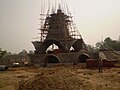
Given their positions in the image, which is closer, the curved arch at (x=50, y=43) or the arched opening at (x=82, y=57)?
the arched opening at (x=82, y=57)

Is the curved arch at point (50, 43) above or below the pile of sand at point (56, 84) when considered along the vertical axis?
above

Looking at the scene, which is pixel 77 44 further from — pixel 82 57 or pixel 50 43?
pixel 50 43

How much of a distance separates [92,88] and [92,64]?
56.1ft

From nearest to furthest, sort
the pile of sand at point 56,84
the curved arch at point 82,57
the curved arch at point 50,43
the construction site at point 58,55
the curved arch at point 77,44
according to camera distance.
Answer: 1. the pile of sand at point 56,84
2. the construction site at point 58,55
3. the curved arch at point 82,57
4. the curved arch at point 50,43
5. the curved arch at point 77,44

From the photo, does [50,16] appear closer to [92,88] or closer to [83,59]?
[83,59]

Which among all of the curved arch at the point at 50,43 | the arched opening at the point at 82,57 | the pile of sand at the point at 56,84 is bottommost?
the pile of sand at the point at 56,84

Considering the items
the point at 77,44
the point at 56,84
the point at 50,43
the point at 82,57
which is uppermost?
the point at 50,43

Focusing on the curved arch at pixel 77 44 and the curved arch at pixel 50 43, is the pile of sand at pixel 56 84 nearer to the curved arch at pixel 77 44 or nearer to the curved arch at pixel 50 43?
the curved arch at pixel 50 43

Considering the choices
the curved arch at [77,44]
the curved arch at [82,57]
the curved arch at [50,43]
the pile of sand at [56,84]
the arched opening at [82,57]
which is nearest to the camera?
the pile of sand at [56,84]

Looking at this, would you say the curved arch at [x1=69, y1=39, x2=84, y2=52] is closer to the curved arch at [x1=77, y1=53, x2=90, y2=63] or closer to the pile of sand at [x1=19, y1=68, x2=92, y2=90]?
the curved arch at [x1=77, y1=53, x2=90, y2=63]

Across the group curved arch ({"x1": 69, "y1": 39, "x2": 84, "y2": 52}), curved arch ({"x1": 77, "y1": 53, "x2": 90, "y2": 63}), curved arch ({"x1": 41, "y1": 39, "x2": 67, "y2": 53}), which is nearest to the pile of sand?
curved arch ({"x1": 77, "y1": 53, "x2": 90, "y2": 63})

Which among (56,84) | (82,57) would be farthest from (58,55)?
(56,84)

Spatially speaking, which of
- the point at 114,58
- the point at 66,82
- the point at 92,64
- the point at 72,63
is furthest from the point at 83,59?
the point at 66,82

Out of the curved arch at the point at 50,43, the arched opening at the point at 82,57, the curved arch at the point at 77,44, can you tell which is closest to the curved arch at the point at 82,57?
the arched opening at the point at 82,57
